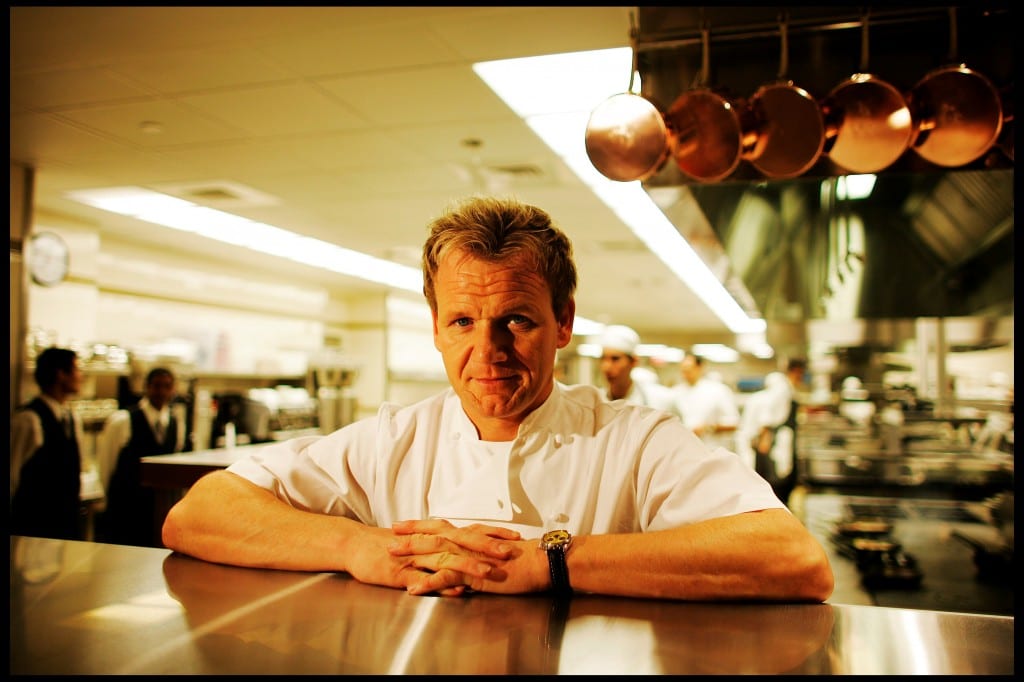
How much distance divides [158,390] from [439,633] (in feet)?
15.6

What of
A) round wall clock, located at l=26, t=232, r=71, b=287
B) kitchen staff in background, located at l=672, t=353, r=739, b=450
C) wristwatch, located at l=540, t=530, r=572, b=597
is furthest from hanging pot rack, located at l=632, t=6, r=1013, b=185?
kitchen staff in background, located at l=672, t=353, r=739, b=450

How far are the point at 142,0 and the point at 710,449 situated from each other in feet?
7.14

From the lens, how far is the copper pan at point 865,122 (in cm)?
189

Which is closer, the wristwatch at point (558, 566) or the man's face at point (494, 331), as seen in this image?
the wristwatch at point (558, 566)

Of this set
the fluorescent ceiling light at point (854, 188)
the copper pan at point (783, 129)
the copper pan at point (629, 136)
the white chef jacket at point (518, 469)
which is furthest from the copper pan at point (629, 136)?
the fluorescent ceiling light at point (854, 188)

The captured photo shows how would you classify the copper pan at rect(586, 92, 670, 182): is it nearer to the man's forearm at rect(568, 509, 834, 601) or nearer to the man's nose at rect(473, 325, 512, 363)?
the man's nose at rect(473, 325, 512, 363)

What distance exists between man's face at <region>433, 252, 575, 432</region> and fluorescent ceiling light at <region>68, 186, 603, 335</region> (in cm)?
331

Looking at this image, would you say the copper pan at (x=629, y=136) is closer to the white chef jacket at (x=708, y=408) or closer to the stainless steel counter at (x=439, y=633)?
the stainless steel counter at (x=439, y=633)

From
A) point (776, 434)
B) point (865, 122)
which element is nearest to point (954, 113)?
point (865, 122)

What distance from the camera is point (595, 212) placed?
4953 mm

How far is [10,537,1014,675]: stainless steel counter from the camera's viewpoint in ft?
2.31

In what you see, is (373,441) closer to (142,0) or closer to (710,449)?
(710,449)

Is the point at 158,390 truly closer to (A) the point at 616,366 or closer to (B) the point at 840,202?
(A) the point at 616,366

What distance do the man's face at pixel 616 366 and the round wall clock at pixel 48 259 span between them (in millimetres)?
3741
